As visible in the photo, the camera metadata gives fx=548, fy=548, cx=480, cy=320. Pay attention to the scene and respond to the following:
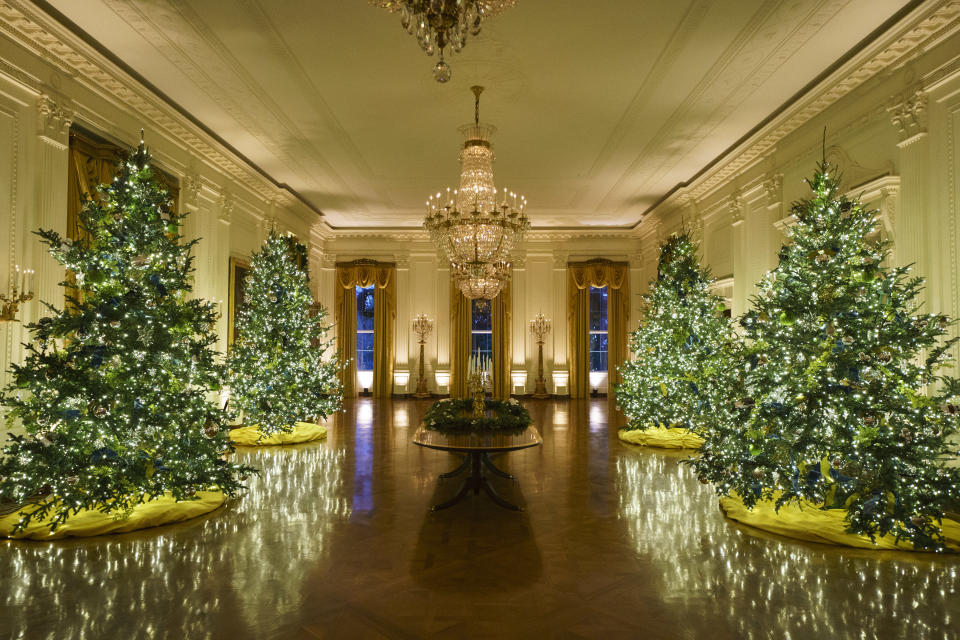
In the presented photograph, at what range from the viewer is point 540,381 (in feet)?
45.3

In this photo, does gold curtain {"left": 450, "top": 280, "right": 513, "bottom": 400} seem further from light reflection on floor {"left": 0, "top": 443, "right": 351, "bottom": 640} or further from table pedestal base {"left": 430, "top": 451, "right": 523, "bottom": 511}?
light reflection on floor {"left": 0, "top": 443, "right": 351, "bottom": 640}

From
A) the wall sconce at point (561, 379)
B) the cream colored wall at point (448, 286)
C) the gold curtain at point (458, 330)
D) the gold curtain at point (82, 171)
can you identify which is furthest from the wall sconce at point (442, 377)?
the gold curtain at point (82, 171)

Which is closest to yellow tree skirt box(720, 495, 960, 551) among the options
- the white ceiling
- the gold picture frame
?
the white ceiling

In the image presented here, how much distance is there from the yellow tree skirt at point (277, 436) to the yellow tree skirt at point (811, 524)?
18.2 feet

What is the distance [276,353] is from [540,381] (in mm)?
7486

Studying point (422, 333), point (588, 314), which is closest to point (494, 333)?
point (422, 333)

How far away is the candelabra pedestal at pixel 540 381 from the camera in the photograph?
13.7 metres

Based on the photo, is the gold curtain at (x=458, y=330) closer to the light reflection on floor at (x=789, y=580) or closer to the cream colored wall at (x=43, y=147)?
the cream colored wall at (x=43, y=147)

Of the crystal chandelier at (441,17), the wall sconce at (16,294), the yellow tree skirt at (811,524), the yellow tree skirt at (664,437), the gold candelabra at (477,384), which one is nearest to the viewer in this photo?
the crystal chandelier at (441,17)

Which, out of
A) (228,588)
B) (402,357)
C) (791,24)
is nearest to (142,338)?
(228,588)

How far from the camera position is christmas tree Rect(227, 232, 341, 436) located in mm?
7605

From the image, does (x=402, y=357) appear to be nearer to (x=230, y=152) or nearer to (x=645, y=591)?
(x=230, y=152)

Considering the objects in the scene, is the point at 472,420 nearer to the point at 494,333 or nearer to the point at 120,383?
the point at 120,383

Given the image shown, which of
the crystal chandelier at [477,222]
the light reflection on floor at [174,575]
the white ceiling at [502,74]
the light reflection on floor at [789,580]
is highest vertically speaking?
the white ceiling at [502,74]
